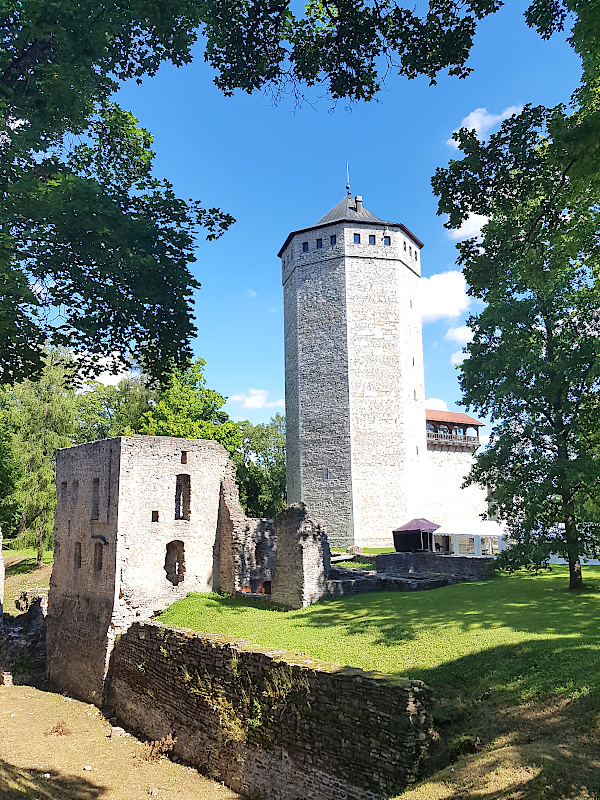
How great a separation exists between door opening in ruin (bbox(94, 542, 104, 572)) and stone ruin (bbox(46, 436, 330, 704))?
33mm

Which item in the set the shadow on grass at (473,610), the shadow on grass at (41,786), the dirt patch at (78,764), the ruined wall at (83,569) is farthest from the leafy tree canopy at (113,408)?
the shadow on grass at (41,786)

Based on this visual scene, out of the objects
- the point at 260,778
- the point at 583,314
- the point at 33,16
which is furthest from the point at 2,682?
the point at 583,314

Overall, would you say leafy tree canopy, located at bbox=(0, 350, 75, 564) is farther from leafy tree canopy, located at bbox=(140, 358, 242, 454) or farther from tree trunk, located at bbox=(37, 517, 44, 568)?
leafy tree canopy, located at bbox=(140, 358, 242, 454)

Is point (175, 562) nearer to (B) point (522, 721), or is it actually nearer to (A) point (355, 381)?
(B) point (522, 721)

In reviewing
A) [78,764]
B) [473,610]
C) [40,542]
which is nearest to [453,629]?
[473,610]

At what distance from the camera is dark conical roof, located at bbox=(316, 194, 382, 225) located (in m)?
38.9

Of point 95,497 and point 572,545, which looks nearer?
point 572,545

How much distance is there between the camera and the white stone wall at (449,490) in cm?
4181

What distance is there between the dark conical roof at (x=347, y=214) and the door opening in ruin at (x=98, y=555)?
26139 millimetres

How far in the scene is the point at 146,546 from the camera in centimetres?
1880

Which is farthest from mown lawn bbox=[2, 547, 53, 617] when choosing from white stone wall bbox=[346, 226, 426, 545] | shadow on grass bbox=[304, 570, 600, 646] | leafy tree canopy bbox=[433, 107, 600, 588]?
leafy tree canopy bbox=[433, 107, 600, 588]

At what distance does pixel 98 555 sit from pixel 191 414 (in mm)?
15913

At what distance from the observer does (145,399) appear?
127ft

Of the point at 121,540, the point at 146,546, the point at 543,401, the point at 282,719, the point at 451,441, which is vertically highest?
the point at 451,441
